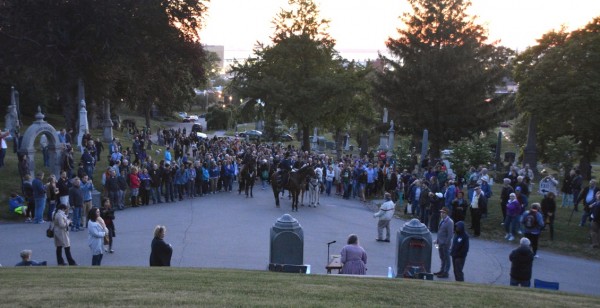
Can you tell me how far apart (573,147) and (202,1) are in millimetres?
25789

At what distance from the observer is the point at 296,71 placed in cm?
4388

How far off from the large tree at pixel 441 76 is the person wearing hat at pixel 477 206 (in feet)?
66.7

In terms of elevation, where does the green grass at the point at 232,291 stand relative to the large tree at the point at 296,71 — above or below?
below

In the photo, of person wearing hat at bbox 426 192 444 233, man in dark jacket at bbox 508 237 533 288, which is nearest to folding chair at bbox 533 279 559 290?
man in dark jacket at bbox 508 237 533 288

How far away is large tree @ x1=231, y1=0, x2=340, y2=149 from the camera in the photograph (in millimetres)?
41875

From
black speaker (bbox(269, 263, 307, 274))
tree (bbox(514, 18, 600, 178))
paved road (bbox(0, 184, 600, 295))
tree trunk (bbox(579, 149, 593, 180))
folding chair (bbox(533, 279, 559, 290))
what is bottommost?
paved road (bbox(0, 184, 600, 295))

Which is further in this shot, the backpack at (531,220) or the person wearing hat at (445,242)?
the backpack at (531,220)

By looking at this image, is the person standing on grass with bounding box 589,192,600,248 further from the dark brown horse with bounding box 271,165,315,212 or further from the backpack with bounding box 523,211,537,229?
the dark brown horse with bounding box 271,165,315,212

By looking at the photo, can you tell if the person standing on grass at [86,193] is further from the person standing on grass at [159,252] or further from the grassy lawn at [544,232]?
the person standing on grass at [159,252]

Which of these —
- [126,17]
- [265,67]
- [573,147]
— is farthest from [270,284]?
[265,67]

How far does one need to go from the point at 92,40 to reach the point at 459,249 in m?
29.7

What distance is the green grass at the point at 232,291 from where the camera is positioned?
7773 millimetres

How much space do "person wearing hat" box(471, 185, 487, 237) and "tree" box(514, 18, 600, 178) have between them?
1474cm

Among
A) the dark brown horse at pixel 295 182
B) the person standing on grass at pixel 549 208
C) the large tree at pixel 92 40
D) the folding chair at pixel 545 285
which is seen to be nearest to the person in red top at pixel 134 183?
the dark brown horse at pixel 295 182
